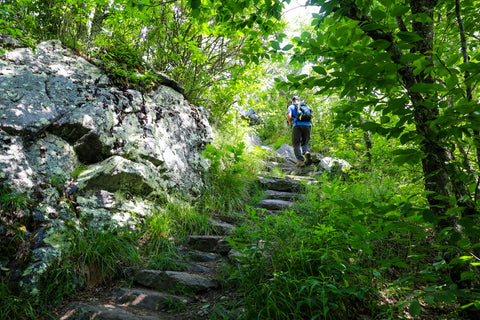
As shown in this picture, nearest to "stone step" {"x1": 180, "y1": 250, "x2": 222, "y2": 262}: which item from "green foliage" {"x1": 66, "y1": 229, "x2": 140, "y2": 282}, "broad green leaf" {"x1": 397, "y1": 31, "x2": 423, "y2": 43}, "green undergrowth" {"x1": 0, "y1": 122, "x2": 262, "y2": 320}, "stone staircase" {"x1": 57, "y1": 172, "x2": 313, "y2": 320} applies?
"stone staircase" {"x1": 57, "y1": 172, "x2": 313, "y2": 320}

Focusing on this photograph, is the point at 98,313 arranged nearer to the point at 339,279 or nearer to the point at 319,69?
the point at 339,279

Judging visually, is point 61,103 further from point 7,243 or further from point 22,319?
point 22,319

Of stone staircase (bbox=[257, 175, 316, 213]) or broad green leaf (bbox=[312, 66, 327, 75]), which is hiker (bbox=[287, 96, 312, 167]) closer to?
stone staircase (bbox=[257, 175, 316, 213])

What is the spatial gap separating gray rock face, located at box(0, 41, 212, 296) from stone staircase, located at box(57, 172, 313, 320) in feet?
2.97

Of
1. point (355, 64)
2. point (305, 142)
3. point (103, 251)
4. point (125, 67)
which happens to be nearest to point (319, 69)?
point (355, 64)

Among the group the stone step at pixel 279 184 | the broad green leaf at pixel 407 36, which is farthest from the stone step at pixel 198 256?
the broad green leaf at pixel 407 36

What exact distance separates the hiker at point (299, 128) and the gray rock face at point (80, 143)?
13.4ft

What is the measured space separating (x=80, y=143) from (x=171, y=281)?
257cm

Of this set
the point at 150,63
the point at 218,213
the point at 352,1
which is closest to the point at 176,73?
the point at 150,63

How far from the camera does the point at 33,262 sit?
2578 mm

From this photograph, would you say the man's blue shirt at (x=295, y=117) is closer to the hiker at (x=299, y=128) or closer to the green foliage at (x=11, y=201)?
the hiker at (x=299, y=128)

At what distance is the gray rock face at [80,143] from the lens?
329 cm

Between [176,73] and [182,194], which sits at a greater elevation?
[176,73]

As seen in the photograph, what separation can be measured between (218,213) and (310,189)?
1.95 metres
